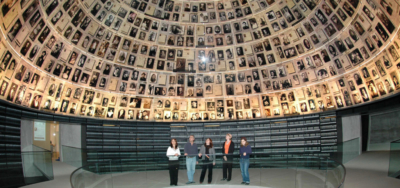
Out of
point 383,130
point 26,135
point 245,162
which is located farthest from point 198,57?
point 383,130

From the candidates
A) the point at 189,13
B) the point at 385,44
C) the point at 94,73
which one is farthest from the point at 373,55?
A: the point at 94,73

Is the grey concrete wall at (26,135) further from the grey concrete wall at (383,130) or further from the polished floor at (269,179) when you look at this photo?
the grey concrete wall at (383,130)

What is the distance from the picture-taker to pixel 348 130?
15.5 metres

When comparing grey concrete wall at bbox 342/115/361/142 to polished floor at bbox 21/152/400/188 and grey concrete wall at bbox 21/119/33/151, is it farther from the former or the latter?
grey concrete wall at bbox 21/119/33/151

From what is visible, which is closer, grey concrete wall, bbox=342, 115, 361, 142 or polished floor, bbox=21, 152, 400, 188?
polished floor, bbox=21, 152, 400, 188

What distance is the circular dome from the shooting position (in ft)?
39.9

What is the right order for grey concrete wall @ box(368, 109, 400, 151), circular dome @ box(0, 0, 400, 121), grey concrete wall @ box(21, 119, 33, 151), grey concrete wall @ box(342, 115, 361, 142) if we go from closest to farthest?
circular dome @ box(0, 0, 400, 121) → grey concrete wall @ box(21, 119, 33, 151) → grey concrete wall @ box(368, 109, 400, 151) → grey concrete wall @ box(342, 115, 361, 142)

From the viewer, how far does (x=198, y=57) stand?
18.2m

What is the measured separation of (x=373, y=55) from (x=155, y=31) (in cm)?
1062

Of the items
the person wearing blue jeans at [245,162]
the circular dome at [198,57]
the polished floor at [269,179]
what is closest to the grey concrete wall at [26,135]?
the circular dome at [198,57]

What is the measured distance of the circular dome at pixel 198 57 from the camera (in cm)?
1215

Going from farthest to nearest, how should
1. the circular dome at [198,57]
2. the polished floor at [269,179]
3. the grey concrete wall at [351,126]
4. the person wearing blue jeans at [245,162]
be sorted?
the grey concrete wall at [351,126] < the circular dome at [198,57] < the person wearing blue jeans at [245,162] < the polished floor at [269,179]

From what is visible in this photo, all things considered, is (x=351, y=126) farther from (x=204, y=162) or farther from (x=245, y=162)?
(x=204, y=162)

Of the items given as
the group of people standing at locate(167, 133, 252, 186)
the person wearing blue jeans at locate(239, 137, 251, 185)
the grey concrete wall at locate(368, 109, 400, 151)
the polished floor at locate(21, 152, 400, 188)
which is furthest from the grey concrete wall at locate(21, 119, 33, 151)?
the grey concrete wall at locate(368, 109, 400, 151)
